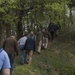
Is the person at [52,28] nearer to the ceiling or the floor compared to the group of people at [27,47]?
nearer to the ceiling

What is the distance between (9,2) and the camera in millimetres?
19578

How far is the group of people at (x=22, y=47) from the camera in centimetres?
474

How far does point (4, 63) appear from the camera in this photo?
4.72 metres

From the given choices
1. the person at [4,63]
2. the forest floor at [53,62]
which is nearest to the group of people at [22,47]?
the person at [4,63]

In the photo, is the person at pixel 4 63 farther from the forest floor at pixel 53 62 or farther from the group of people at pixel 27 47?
the group of people at pixel 27 47

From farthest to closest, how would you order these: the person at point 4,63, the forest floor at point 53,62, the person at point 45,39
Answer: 1. the person at point 45,39
2. the forest floor at point 53,62
3. the person at point 4,63

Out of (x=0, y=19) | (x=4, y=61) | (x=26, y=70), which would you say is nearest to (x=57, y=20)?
(x=0, y=19)

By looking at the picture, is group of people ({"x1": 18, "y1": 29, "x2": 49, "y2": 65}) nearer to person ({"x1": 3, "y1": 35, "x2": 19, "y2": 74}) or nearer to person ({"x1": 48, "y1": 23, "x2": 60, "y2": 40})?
person ({"x1": 3, "y1": 35, "x2": 19, "y2": 74})

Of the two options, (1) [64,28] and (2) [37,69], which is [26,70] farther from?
(1) [64,28]

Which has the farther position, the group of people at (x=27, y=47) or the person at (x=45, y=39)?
the person at (x=45, y=39)

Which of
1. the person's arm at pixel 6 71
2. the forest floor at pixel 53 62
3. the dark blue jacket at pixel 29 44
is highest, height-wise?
the person's arm at pixel 6 71

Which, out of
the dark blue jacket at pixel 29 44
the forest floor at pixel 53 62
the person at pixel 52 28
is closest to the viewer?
the dark blue jacket at pixel 29 44

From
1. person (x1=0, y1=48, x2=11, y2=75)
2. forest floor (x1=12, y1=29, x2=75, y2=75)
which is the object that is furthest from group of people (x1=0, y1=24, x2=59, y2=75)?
forest floor (x1=12, y1=29, x2=75, y2=75)

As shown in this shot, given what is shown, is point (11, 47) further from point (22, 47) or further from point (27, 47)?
point (27, 47)
